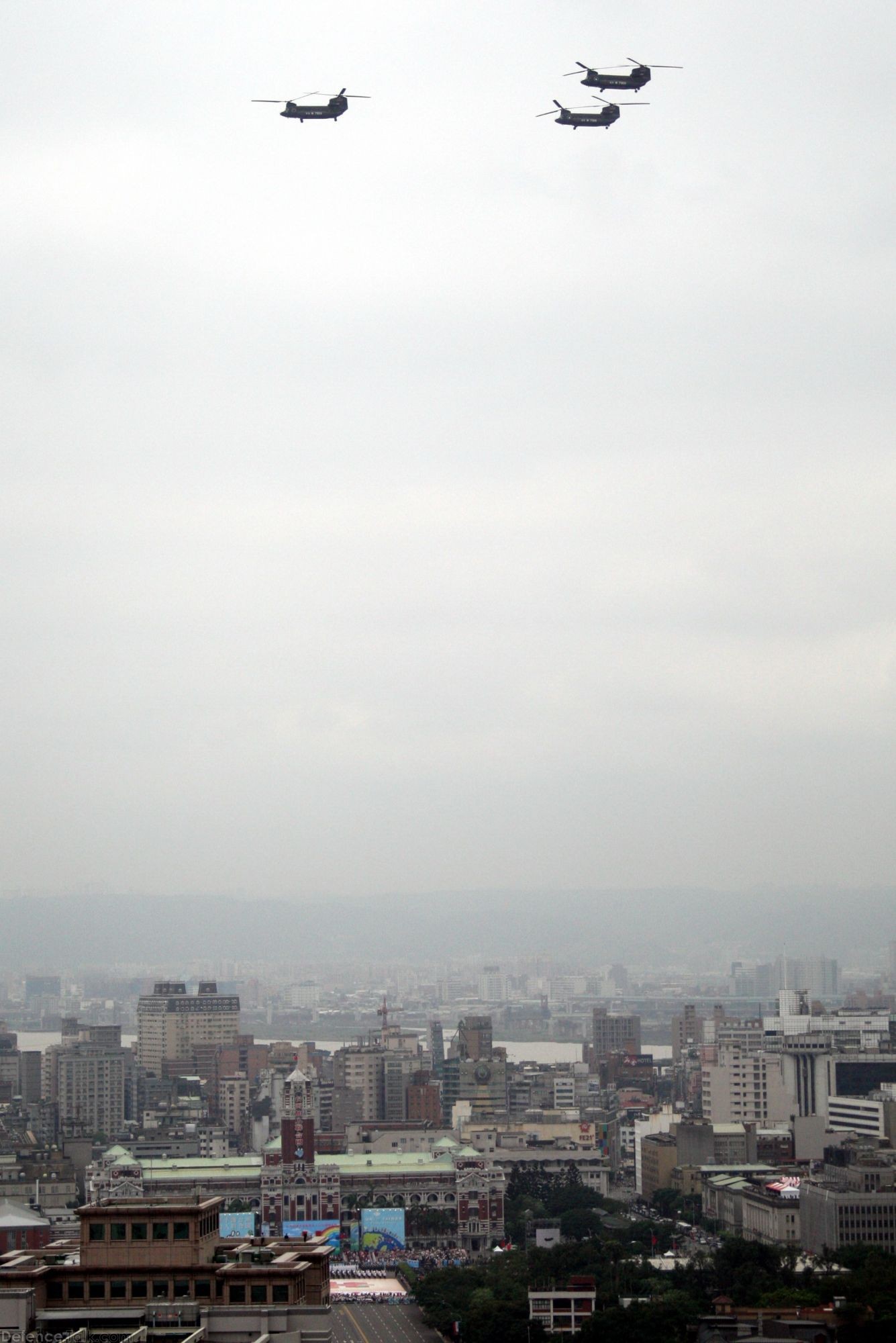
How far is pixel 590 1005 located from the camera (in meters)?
171

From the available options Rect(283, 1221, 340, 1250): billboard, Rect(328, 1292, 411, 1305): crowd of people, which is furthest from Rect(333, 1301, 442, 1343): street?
Rect(283, 1221, 340, 1250): billboard

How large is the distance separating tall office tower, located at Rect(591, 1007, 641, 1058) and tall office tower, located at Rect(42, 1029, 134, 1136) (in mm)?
33856

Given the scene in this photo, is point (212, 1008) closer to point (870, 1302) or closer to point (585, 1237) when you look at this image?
point (585, 1237)

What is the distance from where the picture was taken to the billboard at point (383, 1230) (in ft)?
169

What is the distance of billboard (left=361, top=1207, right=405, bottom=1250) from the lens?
169 feet

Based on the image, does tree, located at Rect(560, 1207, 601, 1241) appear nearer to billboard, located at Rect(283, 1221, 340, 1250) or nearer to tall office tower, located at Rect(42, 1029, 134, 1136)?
billboard, located at Rect(283, 1221, 340, 1250)

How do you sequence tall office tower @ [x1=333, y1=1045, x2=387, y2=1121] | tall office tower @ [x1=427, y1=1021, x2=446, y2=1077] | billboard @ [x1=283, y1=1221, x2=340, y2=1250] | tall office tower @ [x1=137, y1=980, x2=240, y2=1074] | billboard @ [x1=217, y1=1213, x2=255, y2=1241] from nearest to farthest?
billboard @ [x1=217, y1=1213, x2=255, y2=1241]
billboard @ [x1=283, y1=1221, x2=340, y2=1250]
tall office tower @ [x1=333, y1=1045, x2=387, y2=1121]
tall office tower @ [x1=427, y1=1021, x2=446, y2=1077]
tall office tower @ [x1=137, y1=980, x2=240, y2=1074]

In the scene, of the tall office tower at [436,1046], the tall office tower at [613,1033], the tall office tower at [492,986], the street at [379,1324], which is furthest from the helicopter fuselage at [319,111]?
the tall office tower at [492,986]

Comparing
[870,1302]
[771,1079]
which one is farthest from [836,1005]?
[870,1302]

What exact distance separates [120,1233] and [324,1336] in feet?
6.54

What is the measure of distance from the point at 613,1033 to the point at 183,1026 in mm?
24895

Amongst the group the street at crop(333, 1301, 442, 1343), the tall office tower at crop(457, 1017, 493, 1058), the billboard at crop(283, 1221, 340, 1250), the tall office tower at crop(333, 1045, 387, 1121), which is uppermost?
the street at crop(333, 1301, 442, 1343)

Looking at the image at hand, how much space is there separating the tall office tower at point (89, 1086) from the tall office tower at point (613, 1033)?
33.9 meters

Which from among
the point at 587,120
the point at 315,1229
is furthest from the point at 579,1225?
the point at 587,120
